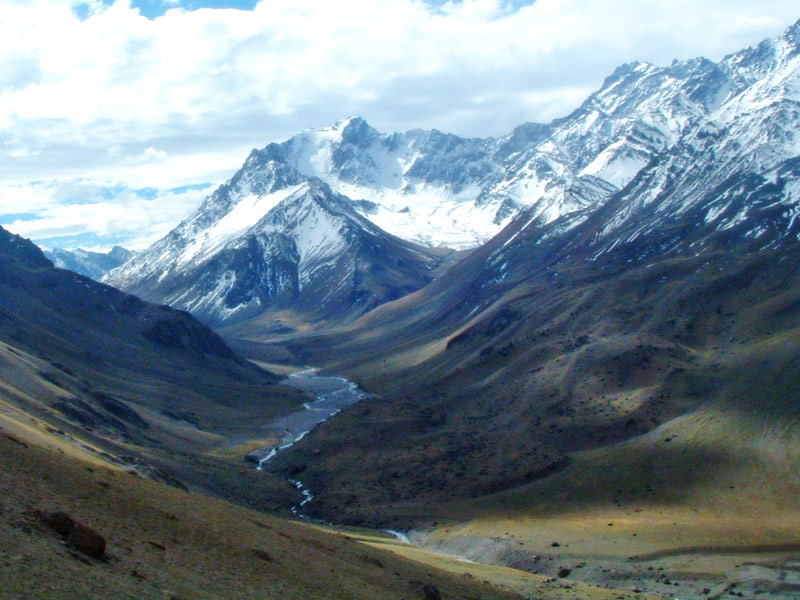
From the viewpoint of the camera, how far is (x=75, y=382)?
160m

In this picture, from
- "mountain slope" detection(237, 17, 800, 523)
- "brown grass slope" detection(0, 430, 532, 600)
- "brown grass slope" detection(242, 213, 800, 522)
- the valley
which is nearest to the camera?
"brown grass slope" detection(0, 430, 532, 600)

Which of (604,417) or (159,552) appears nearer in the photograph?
(159,552)

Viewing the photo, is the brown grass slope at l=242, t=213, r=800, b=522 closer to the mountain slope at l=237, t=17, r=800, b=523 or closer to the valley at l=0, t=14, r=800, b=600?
the mountain slope at l=237, t=17, r=800, b=523

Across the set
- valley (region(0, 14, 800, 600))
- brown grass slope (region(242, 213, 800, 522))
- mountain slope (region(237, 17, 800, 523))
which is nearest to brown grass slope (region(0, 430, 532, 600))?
valley (region(0, 14, 800, 600))

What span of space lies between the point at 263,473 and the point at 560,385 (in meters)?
58.3

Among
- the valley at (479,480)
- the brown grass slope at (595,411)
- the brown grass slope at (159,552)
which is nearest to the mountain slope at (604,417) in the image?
the brown grass slope at (595,411)

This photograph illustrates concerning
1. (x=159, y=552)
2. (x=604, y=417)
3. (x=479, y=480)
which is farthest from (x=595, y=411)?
(x=159, y=552)

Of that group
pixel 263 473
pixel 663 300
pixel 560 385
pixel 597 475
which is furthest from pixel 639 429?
pixel 663 300

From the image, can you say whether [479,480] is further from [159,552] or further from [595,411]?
[159,552]

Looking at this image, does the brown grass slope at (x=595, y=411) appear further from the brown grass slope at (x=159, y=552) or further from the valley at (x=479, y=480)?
the brown grass slope at (x=159, y=552)

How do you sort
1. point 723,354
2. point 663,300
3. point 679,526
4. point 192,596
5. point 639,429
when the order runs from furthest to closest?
point 663,300 < point 723,354 < point 639,429 < point 679,526 < point 192,596

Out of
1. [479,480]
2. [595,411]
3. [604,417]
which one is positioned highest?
[595,411]

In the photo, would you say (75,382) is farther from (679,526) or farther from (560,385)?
(679,526)

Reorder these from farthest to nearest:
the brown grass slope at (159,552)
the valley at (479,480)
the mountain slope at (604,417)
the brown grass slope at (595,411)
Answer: the brown grass slope at (595,411), the mountain slope at (604,417), the valley at (479,480), the brown grass slope at (159,552)
